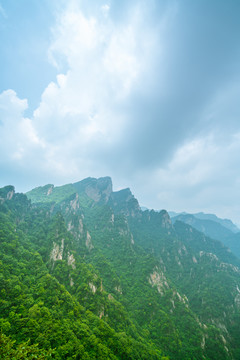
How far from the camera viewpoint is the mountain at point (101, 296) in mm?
38875

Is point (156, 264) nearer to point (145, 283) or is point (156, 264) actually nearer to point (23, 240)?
point (145, 283)

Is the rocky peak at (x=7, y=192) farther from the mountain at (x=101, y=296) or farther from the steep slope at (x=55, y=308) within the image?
the steep slope at (x=55, y=308)

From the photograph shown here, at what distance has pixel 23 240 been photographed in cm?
7531

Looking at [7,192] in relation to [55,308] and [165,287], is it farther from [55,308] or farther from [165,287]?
[165,287]

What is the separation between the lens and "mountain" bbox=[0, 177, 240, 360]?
128 feet

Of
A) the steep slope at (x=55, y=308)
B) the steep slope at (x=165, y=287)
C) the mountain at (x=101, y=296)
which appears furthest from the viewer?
the steep slope at (x=165, y=287)

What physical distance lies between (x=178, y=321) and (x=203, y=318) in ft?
97.2

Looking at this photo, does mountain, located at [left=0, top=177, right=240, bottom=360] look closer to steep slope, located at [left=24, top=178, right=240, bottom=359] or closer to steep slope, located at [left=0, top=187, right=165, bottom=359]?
steep slope, located at [left=0, top=187, right=165, bottom=359]

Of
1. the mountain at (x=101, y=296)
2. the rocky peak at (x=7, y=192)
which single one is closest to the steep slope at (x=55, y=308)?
the mountain at (x=101, y=296)

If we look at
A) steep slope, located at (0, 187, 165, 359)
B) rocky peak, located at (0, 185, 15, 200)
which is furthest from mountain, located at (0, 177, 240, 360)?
rocky peak, located at (0, 185, 15, 200)

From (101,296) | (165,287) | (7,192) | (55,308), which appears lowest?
(165,287)

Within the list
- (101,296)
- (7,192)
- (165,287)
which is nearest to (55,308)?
(101,296)

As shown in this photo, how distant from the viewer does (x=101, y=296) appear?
67.2 meters

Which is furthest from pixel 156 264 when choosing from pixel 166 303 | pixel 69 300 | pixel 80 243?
pixel 69 300
